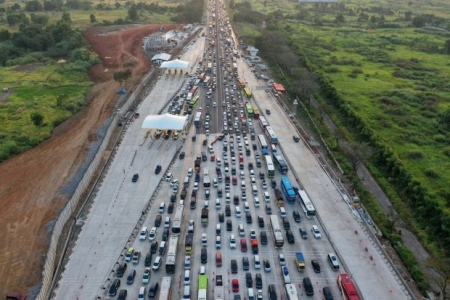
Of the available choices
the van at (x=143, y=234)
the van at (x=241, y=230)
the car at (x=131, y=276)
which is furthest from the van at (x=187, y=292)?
the van at (x=241, y=230)

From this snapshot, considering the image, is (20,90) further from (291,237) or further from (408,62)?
(408,62)

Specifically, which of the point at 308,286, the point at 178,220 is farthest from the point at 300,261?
the point at 178,220

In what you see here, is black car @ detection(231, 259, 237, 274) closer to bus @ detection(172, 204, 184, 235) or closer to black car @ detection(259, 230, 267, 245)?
black car @ detection(259, 230, 267, 245)

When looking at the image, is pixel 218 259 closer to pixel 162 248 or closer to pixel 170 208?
pixel 162 248

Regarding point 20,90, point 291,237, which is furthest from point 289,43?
point 291,237

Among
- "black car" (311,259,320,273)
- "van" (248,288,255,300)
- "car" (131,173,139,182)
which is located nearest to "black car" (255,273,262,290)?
Result: "van" (248,288,255,300)

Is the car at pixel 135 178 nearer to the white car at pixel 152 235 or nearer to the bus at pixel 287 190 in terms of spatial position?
the white car at pixel 152 235

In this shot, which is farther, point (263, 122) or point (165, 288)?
point (263, 122)
